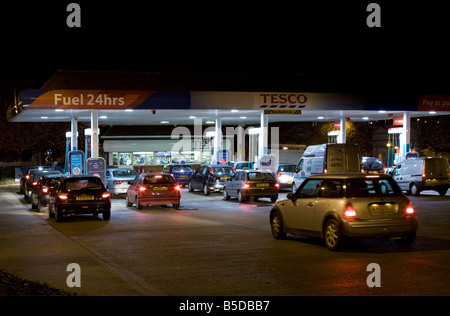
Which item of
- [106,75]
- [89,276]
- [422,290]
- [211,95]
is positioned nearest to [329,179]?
[422,290]

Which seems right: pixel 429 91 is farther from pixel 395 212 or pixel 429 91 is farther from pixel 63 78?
pixel 395 212

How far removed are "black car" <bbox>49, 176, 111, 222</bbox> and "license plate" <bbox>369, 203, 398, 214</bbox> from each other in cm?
957

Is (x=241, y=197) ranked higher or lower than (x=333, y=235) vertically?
lower

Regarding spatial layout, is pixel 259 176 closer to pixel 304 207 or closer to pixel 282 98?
pixel 282 98

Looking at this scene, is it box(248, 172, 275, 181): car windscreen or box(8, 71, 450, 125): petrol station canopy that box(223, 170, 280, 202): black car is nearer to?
box(248, 172, 275, 181): car windscreen

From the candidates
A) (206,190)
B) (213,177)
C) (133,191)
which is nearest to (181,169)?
Answer: (206,190)

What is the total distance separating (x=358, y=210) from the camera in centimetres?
1099

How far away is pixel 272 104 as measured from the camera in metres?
29.1

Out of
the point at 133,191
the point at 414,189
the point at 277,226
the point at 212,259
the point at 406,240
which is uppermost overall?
the point at 133,191

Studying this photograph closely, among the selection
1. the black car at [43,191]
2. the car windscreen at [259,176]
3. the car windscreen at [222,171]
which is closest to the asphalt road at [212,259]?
the black car at [43,191]

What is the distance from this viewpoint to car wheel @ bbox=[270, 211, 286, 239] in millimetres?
13008

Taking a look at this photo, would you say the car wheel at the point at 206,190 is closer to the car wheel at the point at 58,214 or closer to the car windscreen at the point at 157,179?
the car windscreen at the point at 157,179

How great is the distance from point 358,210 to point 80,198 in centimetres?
979

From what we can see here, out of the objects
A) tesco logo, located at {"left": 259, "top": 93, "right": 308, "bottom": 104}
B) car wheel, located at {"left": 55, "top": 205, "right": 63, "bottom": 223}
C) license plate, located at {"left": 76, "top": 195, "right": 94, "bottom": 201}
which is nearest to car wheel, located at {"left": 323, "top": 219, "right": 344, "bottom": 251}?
license plate, located at {"left": 76, "top": 195, "right": 94, "bottom": 201}
